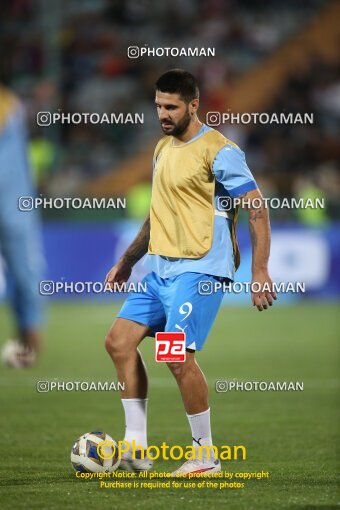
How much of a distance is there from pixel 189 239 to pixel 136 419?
0.99 metres

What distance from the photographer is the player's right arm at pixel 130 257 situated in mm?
6328

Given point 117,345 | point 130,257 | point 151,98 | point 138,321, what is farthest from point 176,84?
point 151,98

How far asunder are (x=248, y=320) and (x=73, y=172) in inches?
188

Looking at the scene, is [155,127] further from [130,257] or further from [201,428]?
[201,428]

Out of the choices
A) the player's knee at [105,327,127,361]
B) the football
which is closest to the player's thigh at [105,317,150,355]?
the player's knee at [105,327,127,361]

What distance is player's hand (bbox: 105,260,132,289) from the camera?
6316mm

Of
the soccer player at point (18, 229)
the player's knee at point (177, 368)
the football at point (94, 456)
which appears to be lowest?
the football at point (94, 456)

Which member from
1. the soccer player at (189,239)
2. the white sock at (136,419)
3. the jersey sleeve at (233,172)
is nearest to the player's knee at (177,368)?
the soccer player at (189,239)

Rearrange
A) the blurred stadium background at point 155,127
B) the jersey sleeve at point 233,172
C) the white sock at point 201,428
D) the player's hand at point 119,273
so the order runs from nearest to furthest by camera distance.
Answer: the jersey sleeve at point 233,172 → the white sock at point 201,428 → the player's hand at point 119,273 → the blurred stadium background at point 155,127

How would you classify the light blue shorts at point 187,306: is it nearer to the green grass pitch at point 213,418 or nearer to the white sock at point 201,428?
the white sock at point 201,428

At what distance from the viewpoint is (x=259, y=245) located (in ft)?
19.2

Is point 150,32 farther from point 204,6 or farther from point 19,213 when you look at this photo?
point 19,213

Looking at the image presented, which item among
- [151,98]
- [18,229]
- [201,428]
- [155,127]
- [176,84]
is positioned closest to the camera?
[176,84]

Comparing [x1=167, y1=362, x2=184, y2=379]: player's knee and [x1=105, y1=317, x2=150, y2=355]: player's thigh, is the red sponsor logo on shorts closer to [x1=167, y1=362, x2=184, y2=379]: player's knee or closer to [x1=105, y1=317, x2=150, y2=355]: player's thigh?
[x1=167, y1=362, x2=184, y2=379]: player's knee
